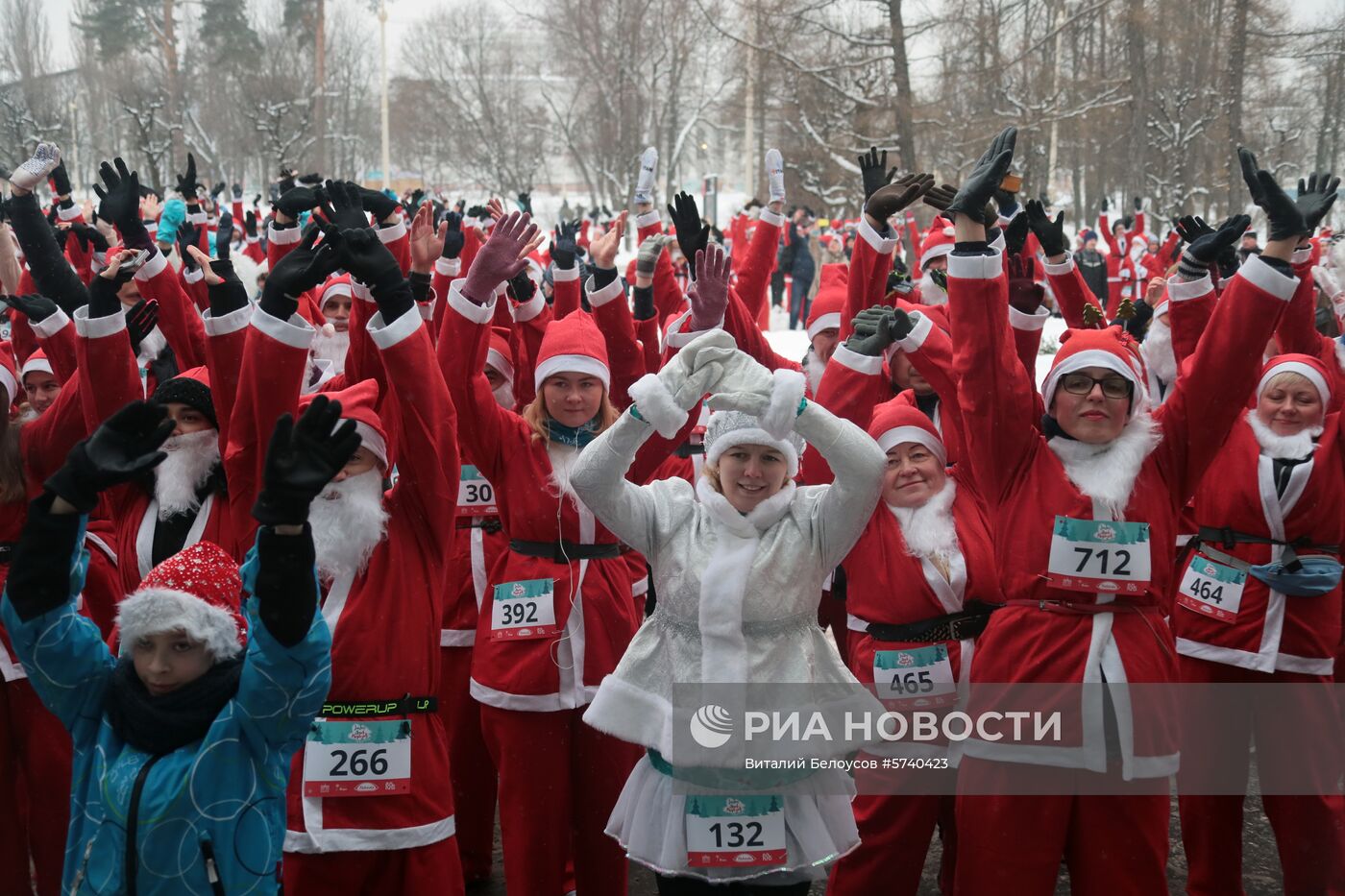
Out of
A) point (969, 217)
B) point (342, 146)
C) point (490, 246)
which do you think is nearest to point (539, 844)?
point (490, 246)

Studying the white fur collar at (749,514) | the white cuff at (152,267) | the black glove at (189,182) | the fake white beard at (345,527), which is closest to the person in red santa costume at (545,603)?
the fake white beard at (345,527)

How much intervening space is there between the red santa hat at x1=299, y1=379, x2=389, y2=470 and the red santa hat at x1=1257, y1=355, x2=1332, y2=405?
3429 millimetres

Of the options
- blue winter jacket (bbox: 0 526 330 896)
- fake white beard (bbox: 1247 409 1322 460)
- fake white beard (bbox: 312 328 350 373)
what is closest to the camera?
blue winter jacket (bbox: 0 526 330 896)

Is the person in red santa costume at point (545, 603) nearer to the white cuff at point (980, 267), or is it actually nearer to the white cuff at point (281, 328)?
Answer: the white cuff at point (281, 328)

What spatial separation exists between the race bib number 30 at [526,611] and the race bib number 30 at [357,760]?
0.88 metres

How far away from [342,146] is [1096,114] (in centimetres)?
3090

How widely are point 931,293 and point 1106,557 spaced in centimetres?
379

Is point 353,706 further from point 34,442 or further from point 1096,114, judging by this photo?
point 1096,114

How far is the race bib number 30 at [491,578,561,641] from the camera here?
14.8 feet

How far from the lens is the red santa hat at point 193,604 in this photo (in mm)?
2982

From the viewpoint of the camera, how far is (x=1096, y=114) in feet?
79.3

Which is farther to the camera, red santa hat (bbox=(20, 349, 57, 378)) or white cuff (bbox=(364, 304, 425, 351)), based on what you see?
red santa hat (bbox=(20, 349, 57, 378))

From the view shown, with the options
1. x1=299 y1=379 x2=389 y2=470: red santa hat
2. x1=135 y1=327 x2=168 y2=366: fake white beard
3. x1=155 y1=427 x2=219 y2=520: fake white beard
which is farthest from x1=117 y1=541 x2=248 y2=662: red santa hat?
x1=135 y1=327 x2=168 y2=366: fake white beard

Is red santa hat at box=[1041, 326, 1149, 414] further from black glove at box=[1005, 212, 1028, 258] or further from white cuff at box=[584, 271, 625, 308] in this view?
white cuff at box=[584, 271, 625, 308]
